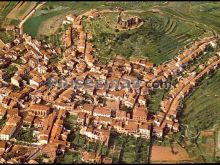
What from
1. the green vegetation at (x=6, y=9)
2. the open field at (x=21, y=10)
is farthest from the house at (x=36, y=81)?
the green vegetation at (x=6, y=9)

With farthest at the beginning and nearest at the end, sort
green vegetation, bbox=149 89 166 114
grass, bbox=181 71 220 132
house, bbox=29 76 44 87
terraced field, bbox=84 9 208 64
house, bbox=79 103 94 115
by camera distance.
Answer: terraced field, bbox=84 9 208 64, house, bbox=29 76 44 87, green vegetation, bbox=149 89 166 114, grass, bbox=181 71 220 132, house, bbox=79 103 94 115

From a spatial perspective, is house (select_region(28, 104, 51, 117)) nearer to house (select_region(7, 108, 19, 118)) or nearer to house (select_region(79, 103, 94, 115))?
house (select_region(7, 108, 19, 118))

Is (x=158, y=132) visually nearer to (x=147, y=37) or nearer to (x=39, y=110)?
(x=39, y=110)

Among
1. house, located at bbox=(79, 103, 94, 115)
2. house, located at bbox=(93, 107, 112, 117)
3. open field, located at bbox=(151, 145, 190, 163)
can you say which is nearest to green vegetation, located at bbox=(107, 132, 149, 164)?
open field, located at bbox=(151, 145, 190, 163)

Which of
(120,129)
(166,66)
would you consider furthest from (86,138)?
(166,66)

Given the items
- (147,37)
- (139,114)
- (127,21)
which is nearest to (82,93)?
(139,114)

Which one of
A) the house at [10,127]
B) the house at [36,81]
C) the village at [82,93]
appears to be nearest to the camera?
the house at [10,127]

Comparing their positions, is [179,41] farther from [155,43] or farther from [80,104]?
[80,104]

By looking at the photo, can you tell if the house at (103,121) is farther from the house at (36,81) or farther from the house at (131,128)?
the house at (36,81)

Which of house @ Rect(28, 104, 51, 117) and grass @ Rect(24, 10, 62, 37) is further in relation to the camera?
grass @ Rect(24, 10, 62, 37)
